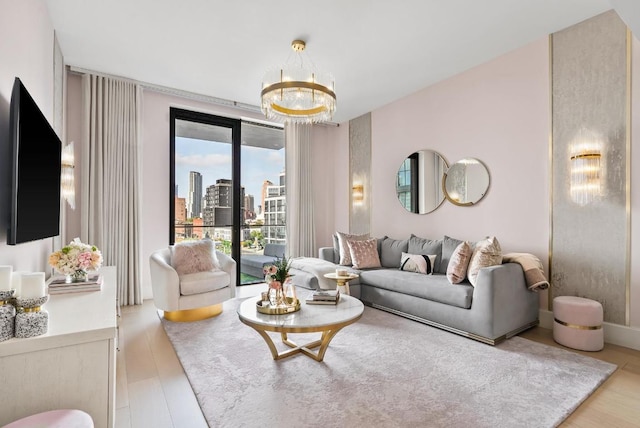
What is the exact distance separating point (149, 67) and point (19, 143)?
2.77 m

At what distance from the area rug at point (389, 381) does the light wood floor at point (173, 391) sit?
2.8 inches

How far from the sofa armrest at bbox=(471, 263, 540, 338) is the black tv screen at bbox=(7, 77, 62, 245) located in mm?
3343

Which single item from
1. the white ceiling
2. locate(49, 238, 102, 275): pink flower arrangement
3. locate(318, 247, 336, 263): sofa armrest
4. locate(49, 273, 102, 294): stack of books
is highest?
the white ceiling

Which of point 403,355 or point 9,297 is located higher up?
point 9,297

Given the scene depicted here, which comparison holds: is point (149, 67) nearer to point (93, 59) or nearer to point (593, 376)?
point (93, 59)

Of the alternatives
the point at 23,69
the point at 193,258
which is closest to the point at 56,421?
the point at 23,69

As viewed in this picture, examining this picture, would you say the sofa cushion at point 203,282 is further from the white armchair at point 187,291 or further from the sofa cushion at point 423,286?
the sofa cushion at point 423,286

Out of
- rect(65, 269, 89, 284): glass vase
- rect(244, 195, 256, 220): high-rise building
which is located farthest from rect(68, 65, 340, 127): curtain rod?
rect(65, 269, 89, 284): glass vase

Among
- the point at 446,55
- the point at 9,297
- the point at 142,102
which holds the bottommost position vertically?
the point at 9,297

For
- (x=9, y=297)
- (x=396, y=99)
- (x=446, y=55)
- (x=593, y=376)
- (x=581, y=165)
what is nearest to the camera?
(x=9, y=297)

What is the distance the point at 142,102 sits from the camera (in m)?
4.51

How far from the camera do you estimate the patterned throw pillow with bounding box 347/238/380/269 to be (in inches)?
178

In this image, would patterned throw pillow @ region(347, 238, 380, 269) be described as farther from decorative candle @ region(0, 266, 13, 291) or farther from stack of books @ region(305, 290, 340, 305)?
decorative candle @ region(0, 266, 13, 291)

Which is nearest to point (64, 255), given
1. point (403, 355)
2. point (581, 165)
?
point (403, 355)
